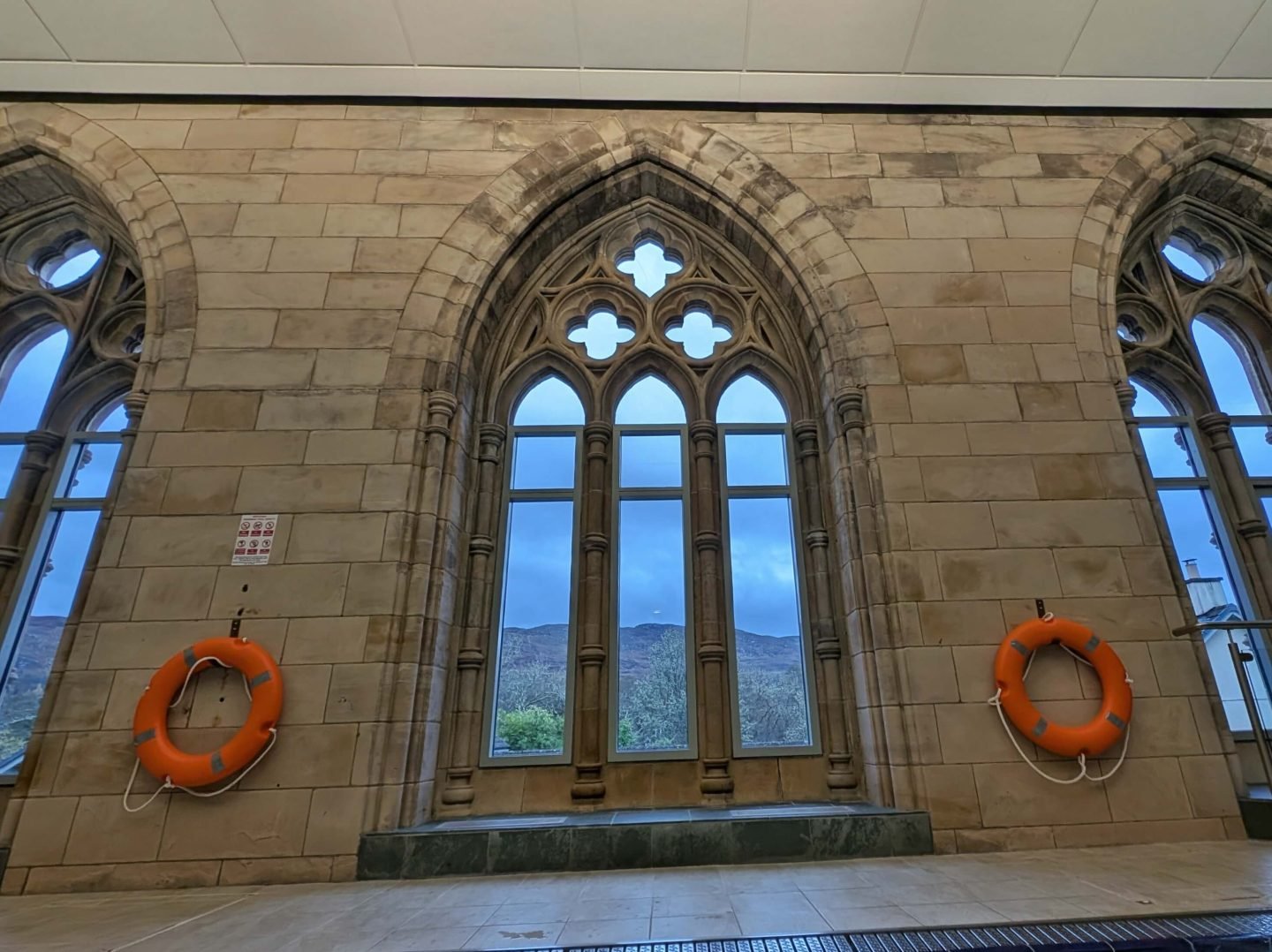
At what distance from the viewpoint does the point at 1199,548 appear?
4.19 meters

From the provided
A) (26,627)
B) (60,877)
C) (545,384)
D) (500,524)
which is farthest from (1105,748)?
(26,627)

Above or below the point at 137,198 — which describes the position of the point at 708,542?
below

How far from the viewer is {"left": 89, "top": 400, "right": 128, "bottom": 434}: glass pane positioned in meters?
4.52

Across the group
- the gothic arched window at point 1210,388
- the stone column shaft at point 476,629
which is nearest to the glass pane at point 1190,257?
the gothic arched window at point 1210,388

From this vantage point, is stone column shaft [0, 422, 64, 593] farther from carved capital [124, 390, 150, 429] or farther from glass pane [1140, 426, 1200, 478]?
glass pane [1140, 426, 1200, 478]

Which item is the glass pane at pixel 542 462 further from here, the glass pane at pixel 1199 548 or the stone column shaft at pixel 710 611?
the glass pane at pixel 1199 548

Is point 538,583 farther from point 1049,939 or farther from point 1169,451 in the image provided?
point 1169,451

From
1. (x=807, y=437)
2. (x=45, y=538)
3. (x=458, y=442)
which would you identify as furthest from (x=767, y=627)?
(x=45, y=538)

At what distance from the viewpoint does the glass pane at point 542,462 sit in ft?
14.4

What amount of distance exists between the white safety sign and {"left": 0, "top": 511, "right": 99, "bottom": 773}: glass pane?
1.22m

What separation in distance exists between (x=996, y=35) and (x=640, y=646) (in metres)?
4.87

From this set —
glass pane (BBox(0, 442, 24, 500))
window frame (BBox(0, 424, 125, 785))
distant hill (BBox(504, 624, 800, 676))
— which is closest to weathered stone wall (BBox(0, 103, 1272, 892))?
distant hill (BBox(504, 624, 800, 676))

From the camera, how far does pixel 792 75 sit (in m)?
4.66

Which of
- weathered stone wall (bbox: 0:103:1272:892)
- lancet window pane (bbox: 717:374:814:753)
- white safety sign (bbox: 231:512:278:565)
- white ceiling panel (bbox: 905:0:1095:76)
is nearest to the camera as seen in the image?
weathered stone wall (bbox: 0:103:1272:892)
